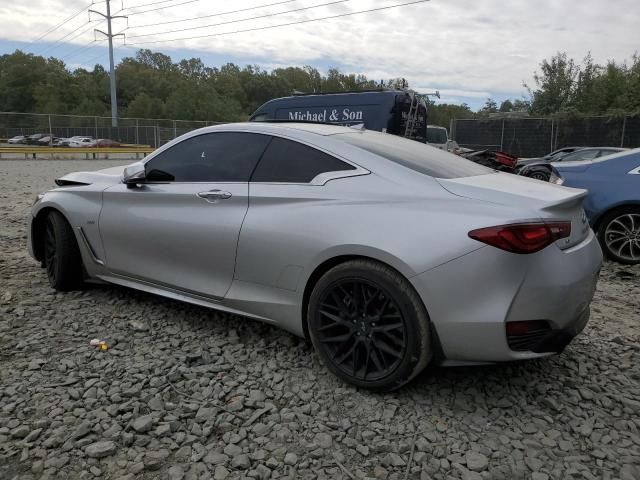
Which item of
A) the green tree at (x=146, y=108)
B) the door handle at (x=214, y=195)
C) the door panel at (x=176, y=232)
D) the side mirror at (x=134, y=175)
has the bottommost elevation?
the door panel at (x=176, y=232)

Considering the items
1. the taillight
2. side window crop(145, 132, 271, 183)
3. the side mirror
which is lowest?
the taillight

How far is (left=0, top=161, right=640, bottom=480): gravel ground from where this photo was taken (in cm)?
230

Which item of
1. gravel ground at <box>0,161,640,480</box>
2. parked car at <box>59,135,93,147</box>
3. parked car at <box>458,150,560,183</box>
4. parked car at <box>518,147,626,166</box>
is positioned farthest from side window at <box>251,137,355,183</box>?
parked car at <box>59,135,93,147</box>

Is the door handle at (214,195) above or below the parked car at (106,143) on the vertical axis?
above

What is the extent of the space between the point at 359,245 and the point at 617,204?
4126 millimetres

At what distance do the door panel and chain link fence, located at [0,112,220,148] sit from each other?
25.5 metres

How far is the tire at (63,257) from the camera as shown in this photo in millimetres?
4154

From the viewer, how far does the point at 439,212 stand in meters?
2.59

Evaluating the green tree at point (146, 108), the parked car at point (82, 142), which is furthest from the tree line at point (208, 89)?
the parked car at point (82, 142)

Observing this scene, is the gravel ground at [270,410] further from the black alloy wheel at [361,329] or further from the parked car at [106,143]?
the parked car at [106,143]

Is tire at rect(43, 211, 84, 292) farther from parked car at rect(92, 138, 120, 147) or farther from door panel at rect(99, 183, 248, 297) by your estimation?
parked car at rect(92, 138, 120, 147)

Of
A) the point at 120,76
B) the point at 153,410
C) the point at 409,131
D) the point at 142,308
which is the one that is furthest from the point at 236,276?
the point at 120,76

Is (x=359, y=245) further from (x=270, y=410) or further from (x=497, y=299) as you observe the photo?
(x=270, y=410)

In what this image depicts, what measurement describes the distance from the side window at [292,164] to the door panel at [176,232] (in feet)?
0.58
